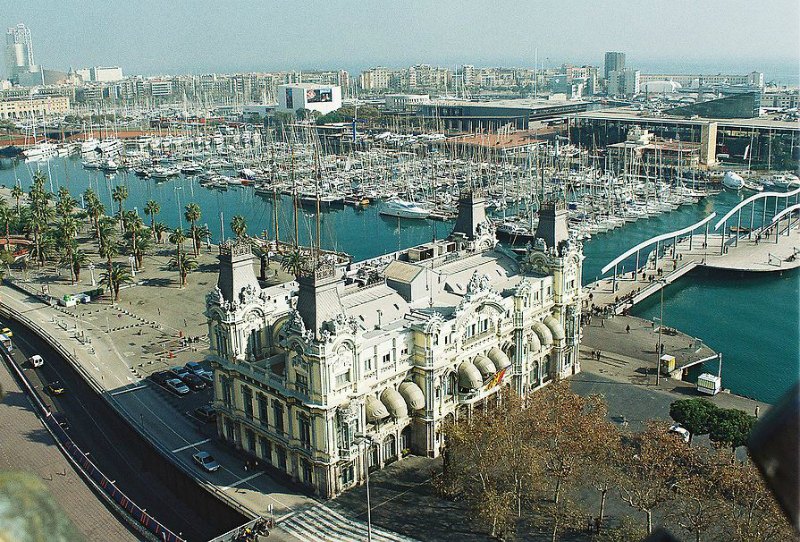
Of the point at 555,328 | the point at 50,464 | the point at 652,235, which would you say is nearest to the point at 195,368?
the point at 50,464

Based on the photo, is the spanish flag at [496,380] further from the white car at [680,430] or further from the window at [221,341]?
the window at [221,341]

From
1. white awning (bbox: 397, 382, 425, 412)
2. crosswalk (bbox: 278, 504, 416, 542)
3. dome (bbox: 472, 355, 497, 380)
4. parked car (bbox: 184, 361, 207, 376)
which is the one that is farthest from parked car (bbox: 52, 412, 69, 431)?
dome (bbox: 472, 355, 497, 380)

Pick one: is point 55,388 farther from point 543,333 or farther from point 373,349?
point 543,333

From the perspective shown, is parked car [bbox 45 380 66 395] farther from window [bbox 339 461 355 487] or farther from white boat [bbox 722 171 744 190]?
white boat [bbox 722 171 744 190]

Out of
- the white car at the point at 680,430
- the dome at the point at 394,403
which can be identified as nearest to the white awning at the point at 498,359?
the dome at the point at 394,403

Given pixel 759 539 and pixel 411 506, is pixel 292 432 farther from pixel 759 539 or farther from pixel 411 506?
pixel 759 539
